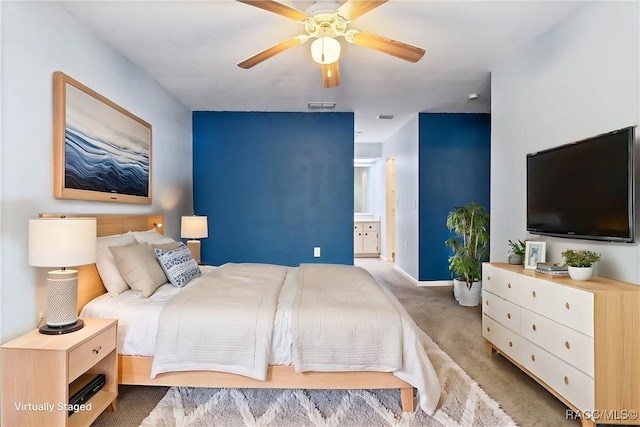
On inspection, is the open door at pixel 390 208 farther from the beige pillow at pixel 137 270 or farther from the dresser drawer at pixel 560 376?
the beige pillow at pixel 137 270

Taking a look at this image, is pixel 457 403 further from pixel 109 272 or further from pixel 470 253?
pixel 470 253

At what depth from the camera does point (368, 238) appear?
817 centimetres

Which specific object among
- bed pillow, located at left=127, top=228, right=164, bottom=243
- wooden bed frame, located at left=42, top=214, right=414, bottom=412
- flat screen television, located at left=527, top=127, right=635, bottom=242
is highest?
flat screen television, located at left=527, top=127, right=635, bottom=242

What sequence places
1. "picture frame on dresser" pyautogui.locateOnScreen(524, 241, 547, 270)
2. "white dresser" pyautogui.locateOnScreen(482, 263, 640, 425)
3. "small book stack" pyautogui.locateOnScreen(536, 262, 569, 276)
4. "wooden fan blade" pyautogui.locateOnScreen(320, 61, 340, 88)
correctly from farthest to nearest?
"wooden fan blade" pyautogui.locateOnScreen(320, 61, 340, 88) → "picture frame on dresser" pyautogui.locateOnScreen(524, 241, 547, 270) → "small book stack" pyautogui.locateOnScreen(536, 262, 569, 276) → "white dresser" pyautogui.locateOnScreen(482, 263, 640, 425)

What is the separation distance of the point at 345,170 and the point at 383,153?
2867 mm

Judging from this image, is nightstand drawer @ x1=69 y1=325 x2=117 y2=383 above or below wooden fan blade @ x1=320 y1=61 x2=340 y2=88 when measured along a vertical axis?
below

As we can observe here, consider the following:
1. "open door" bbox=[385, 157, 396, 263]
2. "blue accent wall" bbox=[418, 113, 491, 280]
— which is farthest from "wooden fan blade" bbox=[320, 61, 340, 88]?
"open door" bbox=[385, 157, 396, 263]

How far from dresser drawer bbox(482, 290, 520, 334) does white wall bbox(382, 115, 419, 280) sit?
2418mm

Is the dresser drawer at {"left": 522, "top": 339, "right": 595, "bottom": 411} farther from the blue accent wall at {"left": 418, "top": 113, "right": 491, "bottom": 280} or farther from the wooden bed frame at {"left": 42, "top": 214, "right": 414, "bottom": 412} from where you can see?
the blue accent wall at {"left": 418, "top": 113, "right": 491, "bottom": 280}

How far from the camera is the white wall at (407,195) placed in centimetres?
527

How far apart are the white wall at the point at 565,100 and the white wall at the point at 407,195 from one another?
6.21 feet

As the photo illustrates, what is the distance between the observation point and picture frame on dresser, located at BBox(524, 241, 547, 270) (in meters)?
2.41

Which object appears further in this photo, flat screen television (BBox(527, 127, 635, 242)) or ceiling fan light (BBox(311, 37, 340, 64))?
ceiling fan light (BBox(311, 37, 340, 64))

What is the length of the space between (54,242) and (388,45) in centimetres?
220
